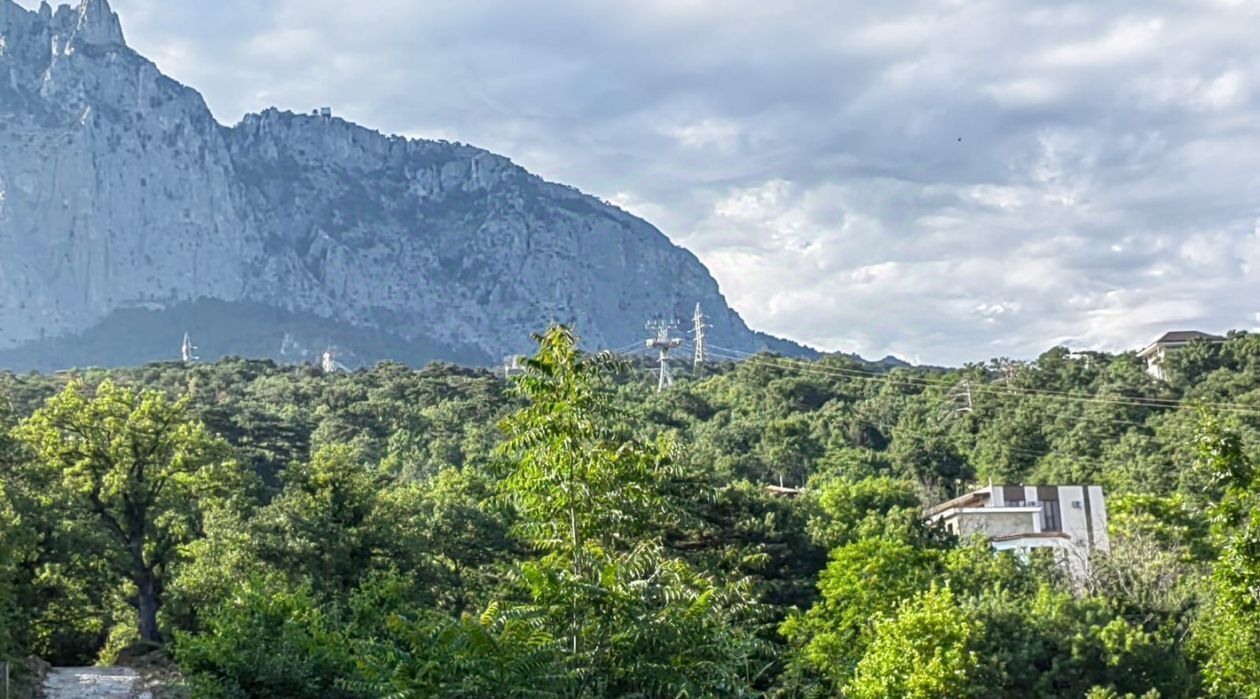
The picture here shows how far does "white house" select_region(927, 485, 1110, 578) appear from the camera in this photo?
54812mm

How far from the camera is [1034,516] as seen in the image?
2279 inches

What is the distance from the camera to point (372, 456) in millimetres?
73625

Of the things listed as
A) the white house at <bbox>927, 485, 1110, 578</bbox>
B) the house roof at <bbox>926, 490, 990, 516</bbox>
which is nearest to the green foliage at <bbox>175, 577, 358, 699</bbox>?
the white house at <bbox>927, 485, 1110, 578</bbox>

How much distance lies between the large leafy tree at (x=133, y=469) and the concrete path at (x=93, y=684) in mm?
4132

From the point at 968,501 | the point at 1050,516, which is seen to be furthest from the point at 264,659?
the point at 968,501

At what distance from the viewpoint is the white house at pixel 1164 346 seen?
91.2m

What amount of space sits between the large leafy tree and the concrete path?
4.13 meters

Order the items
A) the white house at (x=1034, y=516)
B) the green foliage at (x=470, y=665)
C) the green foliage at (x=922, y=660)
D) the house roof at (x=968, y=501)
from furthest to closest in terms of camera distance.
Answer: the house roof at (x=968, y=501)
the white house at (x=1034, y=516)
the green foliage at (x=922, y=660)
the green foliage at (x=470, y=665)

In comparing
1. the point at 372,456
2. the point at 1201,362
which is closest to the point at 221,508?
the point at 372,456

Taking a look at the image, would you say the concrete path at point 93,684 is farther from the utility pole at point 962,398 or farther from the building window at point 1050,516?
the utility pole at point 962,398

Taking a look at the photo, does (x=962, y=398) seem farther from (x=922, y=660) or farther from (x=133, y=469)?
(x=133, y=469)

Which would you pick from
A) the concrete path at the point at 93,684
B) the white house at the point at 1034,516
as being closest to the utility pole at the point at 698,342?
the white house at the point at 1034,516

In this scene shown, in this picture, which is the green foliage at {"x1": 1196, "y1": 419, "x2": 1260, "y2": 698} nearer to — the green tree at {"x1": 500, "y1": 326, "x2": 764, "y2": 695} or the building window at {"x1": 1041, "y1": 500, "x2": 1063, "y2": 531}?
the green tree at {"x1": 500, "y1": 326, "x2": 764, "y2": 695}

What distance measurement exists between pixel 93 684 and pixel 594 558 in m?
19.3
